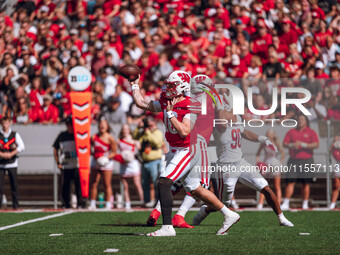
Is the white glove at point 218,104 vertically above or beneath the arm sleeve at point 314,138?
above

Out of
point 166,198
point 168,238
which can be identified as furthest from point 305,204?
point 168,238

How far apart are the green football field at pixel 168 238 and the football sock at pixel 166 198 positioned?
0.88ft

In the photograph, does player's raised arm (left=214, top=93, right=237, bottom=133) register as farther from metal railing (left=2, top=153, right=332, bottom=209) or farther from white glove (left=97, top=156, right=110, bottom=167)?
metal railing (left=2, top=153, right=332, bottom=209)

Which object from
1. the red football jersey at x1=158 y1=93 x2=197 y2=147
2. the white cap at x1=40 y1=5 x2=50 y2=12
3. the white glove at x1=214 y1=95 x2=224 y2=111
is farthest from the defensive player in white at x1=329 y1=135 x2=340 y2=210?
the white cap at x1=40 y1=5 x2=50 y2=12

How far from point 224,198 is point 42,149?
7.16 m

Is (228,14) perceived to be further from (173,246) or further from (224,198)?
(173,246)

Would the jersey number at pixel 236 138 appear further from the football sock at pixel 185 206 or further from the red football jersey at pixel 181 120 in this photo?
the red football jersey at pixel 181 120

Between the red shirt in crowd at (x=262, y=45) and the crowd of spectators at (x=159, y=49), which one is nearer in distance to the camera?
the crowd of spectators at (x=159, y=49)

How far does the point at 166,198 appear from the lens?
27.0 ft

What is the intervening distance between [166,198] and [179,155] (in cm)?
53

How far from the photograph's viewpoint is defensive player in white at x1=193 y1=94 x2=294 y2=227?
10156 millimetres

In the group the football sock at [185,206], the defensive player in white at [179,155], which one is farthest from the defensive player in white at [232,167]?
the defensive player in white at [179,155]

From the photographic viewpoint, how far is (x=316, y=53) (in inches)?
715

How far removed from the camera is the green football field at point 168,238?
704cm
